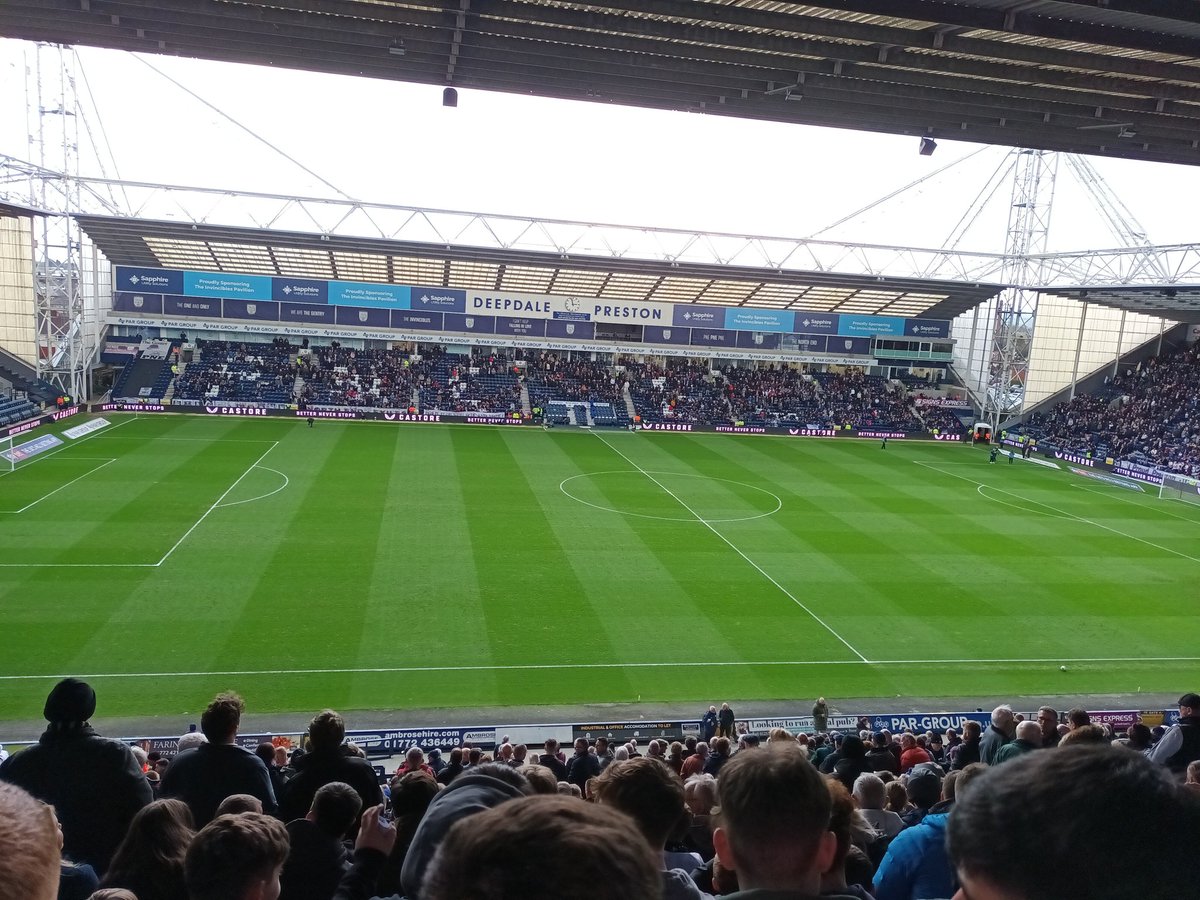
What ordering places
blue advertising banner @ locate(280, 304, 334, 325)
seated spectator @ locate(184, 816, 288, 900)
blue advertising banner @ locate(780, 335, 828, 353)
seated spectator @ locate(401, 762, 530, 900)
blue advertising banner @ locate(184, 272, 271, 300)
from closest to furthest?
1. seated spectator @ locate(401, 762, 530, 900)
2. seated spectator @ locate(184, 816, 288, 900)
3. blue advertising banner @ locate(184, 272, 271, 300)
4. blue advertising banner @ locate(280, 304, 334, 325)
5. blue advertising banner @ locate(780, 335, 828, 353)

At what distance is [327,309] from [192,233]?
30.2 feet

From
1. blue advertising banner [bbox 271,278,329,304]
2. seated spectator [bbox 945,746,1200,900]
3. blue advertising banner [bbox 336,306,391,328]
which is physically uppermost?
blue advertising banner [bbox 271,278,329,304]

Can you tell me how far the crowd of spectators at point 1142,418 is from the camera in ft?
151

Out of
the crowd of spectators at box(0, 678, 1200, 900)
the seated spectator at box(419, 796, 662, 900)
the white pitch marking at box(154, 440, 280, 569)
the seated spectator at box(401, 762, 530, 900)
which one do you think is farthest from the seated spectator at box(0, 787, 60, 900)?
the white pitch marking at box(154, 440, 280, 569)

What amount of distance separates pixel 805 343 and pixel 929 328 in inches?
331

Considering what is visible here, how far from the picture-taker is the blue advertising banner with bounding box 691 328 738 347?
58000 millimetres

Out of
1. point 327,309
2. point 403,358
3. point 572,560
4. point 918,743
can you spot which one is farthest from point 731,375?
point 918,743

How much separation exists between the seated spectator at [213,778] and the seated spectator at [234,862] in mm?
2537

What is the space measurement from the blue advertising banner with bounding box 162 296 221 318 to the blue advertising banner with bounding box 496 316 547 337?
17143mm

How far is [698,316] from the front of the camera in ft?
187

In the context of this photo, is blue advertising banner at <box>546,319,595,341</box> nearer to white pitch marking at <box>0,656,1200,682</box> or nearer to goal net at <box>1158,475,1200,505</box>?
goal net at <box>1158,475,1200,505</box>

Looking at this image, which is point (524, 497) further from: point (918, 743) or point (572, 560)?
point (918, 743)

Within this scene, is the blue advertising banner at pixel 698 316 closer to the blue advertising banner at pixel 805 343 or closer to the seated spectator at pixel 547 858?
the blue advertising banner at pixel 805 343

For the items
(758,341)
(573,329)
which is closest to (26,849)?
(573,329)
